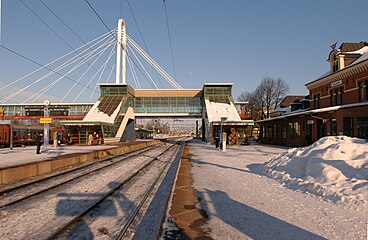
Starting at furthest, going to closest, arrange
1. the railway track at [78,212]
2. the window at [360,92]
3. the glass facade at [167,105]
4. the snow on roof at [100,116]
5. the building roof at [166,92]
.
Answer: the glass facade at [167,105]
the building roof at [166,92]
the snow on roof at [100,116]
the window at [360,92]
the railway track at [78,212]

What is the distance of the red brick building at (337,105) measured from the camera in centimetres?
2714

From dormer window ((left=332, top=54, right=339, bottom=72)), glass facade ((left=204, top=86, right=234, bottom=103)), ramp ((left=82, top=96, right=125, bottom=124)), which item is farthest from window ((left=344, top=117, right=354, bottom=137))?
glass facade ((left=204, top=86, right=234, bottom=103))

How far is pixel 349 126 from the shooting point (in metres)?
27.4

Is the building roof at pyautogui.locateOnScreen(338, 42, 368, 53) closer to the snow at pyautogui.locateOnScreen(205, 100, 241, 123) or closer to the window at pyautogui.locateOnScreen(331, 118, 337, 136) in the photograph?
the window at pyautogui.locateOnScreen(331, 118, 337, 136)

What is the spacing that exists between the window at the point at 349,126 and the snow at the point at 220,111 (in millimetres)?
27073

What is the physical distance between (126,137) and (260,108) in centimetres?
3164

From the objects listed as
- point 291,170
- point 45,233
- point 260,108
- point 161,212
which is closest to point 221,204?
point 161,212

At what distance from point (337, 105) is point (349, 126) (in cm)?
694

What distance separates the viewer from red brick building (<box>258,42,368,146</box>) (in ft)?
89.0

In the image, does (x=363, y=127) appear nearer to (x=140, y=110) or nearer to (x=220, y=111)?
(x=220, y=111)

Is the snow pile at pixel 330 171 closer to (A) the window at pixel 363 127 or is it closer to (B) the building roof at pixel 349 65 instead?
(A) the window at pixel 363 127

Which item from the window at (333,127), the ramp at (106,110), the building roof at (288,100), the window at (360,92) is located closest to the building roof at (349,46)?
the window at (360,92)

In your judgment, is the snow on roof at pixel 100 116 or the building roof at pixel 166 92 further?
the building roof at pixel 166 92

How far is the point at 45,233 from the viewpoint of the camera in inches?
225
